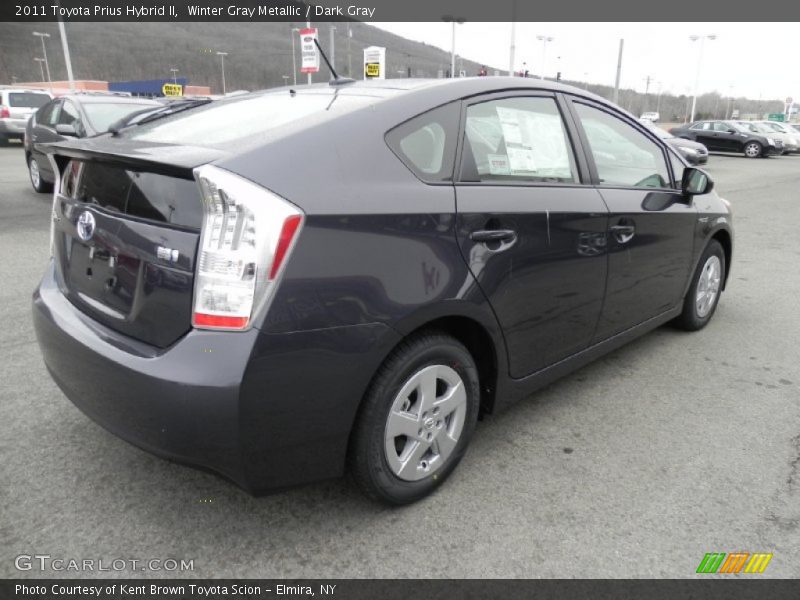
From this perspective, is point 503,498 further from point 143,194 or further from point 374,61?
Answer: point 374,61

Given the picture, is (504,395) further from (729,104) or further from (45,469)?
(729,104)

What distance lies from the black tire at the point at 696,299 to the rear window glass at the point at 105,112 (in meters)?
7.73

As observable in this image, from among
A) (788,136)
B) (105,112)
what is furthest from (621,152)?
(788,136)

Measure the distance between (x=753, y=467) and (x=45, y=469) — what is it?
2.98m

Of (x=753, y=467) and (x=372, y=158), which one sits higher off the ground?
(x=372, y=158)

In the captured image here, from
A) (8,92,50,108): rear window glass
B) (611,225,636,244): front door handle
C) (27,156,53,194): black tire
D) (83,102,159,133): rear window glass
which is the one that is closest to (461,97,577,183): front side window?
(611,225,636,244): front door handle

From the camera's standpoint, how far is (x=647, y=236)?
10.8 feet

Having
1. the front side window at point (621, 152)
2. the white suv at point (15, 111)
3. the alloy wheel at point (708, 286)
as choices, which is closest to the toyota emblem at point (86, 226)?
the front side window at point (621, 152)

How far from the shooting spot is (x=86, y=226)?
220 centimetres

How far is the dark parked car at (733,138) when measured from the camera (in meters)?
26.8

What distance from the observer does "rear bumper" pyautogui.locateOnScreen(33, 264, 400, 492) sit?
1.77 metres

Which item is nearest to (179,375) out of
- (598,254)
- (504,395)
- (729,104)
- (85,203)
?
(85,203)

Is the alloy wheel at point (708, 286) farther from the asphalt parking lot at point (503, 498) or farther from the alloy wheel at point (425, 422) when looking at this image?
the alloy wheel at point (425, 422)

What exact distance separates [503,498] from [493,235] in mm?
1031
